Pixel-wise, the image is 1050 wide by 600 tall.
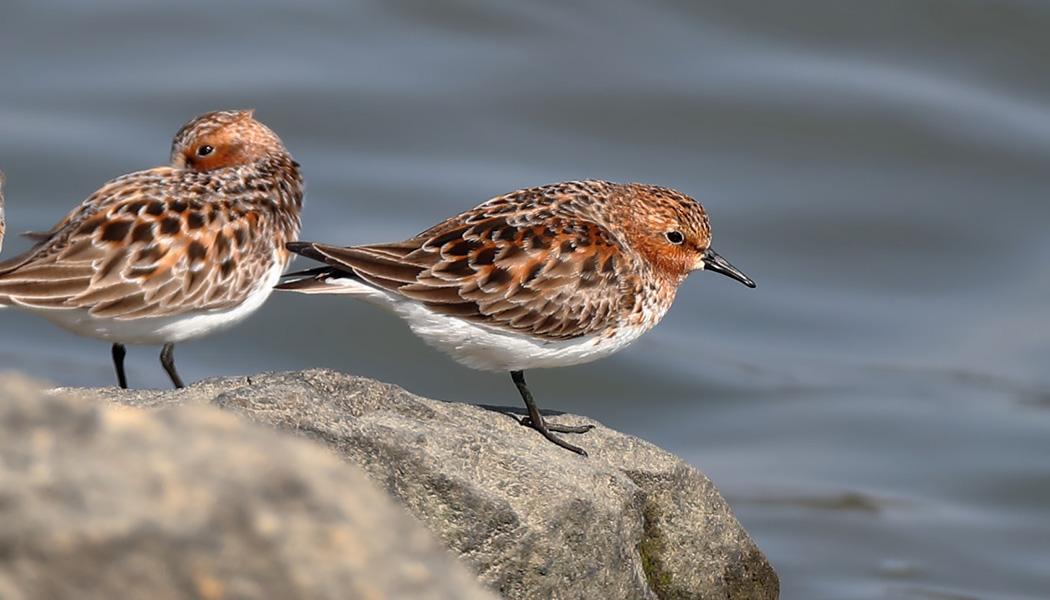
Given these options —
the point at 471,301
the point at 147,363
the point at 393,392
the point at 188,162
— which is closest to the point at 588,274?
the point at 471,301

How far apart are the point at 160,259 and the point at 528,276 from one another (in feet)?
6.57

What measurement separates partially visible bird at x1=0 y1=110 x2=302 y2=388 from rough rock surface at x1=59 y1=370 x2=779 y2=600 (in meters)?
1.79

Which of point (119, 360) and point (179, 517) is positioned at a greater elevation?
point (179, 517)

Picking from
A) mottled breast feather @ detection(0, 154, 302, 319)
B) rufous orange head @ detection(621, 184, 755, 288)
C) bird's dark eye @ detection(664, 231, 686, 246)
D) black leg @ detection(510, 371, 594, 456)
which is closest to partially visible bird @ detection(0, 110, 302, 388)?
mottled breast feather @ detection(0, 154, 302, 319)

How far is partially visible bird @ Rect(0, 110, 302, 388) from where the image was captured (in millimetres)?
8164

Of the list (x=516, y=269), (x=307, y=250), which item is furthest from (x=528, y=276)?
(x=307, y=250)

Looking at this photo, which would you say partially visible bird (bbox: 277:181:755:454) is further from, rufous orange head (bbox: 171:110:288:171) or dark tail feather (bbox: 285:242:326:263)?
rufous orange head (bbox: 171:110:288:171)

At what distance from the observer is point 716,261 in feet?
28.8

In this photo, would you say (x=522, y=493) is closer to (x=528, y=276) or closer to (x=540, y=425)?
(x=540, y=425)

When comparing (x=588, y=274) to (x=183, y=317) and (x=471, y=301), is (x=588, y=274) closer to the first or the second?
(x=471, y=301)

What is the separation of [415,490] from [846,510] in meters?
7.85

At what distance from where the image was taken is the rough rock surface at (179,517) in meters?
3.01

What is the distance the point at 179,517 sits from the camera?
304 centimetres

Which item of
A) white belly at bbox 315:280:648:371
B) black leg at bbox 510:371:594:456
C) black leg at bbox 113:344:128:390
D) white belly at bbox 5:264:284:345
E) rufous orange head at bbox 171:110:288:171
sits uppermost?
rufous orange head at bbox 171:110:288:171
